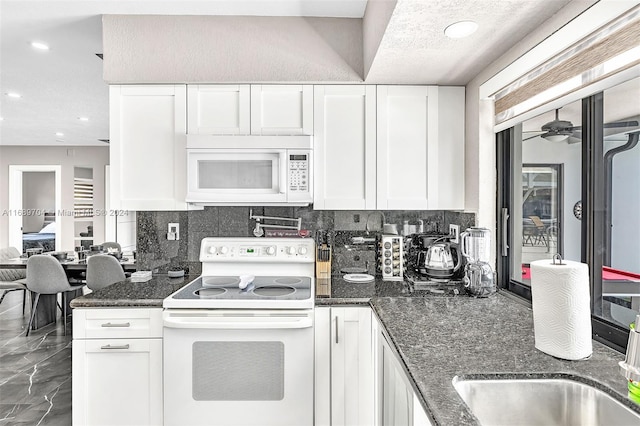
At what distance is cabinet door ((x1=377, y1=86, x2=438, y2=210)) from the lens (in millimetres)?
2367

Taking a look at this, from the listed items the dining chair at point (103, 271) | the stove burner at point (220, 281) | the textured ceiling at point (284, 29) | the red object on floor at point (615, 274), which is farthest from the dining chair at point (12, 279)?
the red object on floor at point (615, 274)

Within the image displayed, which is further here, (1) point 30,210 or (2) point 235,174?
(1) point 30,210

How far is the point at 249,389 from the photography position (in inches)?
74.5

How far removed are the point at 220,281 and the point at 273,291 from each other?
38 centimetres

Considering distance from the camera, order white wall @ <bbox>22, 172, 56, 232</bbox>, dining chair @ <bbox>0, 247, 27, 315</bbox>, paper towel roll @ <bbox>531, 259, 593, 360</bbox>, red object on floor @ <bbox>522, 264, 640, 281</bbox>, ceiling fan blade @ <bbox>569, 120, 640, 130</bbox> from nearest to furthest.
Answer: paper towel roll @ <bbox>531, 259, 593, 360</bbox>, ceiling fan blade @ <bbox>569, 120, 640, 130</bbox>, red object on floor @ <bbox>522, 264, 640, 281</bbox>, dining chair @ <bbox>0, 247, 27, 315</bbox>, white wall @ <bbox>22, 172, 56, 232</bbox>

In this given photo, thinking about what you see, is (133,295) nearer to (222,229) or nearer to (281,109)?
(222,229)

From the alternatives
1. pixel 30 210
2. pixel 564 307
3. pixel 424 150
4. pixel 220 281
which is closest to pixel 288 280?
pixel 220 281

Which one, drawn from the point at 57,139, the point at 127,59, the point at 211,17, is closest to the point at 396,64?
the point at 211,17

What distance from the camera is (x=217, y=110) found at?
7.61 ft

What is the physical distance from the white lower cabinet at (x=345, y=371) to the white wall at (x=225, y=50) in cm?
139

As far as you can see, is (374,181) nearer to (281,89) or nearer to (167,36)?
(281,89)

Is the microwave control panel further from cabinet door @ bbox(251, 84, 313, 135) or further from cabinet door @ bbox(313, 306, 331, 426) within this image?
cabinet door @ bbox(313, 306, 331, 426)

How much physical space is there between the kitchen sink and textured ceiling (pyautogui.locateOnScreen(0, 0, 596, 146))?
1.24 meters

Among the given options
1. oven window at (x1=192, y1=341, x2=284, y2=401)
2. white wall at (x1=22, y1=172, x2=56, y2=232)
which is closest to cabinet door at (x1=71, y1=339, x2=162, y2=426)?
oven window at (x1=192, y1=341, x2=284, y2=401)
